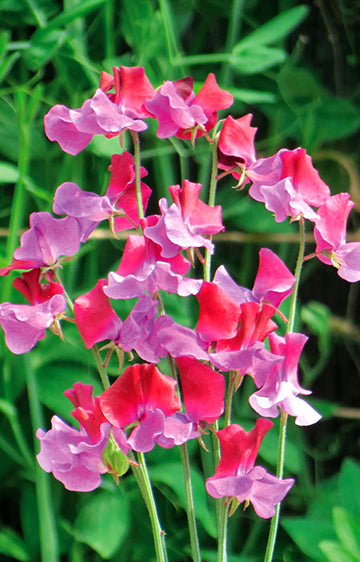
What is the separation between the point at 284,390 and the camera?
54cm

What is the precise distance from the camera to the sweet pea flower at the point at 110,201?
0.54m

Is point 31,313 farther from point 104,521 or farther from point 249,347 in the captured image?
point 104,521

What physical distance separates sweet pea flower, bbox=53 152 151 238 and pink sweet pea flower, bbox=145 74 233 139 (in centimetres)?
4

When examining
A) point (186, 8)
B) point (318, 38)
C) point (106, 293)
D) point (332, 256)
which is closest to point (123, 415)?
point (106, 293)

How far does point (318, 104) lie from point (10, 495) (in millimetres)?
842

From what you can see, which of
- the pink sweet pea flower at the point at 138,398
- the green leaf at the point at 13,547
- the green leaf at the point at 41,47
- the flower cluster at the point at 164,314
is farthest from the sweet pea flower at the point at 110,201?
the green leaf at the point at 13,547

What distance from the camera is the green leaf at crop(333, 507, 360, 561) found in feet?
2.70

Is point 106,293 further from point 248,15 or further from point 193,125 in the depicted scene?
point 248,15

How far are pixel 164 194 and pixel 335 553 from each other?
1.92 ft

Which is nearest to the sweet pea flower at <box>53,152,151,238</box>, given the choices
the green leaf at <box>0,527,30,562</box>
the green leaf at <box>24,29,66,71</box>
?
the green leaf at <box>24,29,66,71</box>

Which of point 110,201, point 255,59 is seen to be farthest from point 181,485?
point 255,59

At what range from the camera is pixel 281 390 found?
1.76 ft

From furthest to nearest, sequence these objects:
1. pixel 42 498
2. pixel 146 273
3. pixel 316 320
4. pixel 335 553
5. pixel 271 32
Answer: pixel 316 320 < pixel 271 32 < pixel 42 498 < pixel 335 553 < pixel 146 273

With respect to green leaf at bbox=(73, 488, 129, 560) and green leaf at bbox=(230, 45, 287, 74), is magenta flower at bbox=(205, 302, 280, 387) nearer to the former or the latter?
green leaf at bbox=(73, 488, 129, 560)
